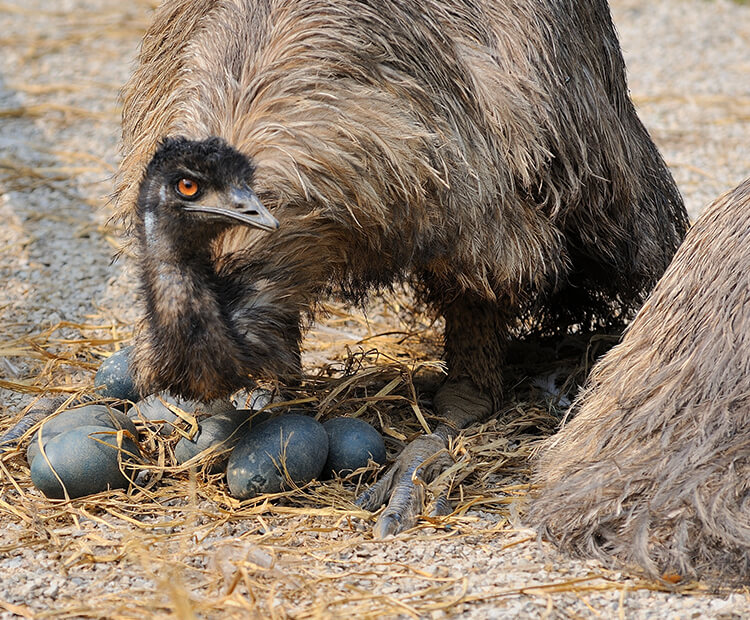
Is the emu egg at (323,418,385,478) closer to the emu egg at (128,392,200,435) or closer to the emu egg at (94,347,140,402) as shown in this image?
the emu egg at (128,392,200,435)

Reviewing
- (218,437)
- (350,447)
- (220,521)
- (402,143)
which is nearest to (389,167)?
(402,143)

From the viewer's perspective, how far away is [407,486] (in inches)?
132

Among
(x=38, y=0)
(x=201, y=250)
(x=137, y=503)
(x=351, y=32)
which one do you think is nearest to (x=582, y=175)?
(x=351, y=32)

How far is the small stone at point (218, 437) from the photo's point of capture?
138 inches

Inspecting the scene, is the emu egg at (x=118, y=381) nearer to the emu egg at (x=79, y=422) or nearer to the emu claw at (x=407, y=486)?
the emu egg at (x=79, y=422)

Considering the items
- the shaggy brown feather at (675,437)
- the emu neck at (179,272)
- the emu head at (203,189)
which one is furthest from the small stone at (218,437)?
the shaggy brown feather at (675,437)

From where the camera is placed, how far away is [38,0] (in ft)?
32.1

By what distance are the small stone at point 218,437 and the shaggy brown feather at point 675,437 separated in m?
0.95

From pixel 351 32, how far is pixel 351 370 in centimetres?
141

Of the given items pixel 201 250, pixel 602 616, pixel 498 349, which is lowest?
pixel 602 616

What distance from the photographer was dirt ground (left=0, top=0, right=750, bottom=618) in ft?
8.93

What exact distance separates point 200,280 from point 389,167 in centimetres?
66

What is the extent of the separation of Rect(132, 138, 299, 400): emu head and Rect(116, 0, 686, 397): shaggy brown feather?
0.04ft

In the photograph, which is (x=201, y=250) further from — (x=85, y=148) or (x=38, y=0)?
(x=38, y=0)
